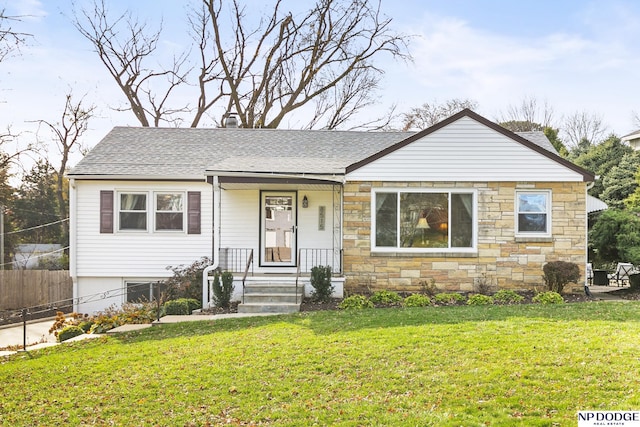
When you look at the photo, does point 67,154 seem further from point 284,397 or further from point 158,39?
point 284,397

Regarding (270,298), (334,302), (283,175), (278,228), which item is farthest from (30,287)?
(334,302)

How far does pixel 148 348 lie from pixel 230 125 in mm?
11337

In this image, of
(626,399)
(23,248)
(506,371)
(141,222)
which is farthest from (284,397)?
(23,248)

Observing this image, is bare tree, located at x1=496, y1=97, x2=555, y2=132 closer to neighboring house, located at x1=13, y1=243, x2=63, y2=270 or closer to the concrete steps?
the concrete steps

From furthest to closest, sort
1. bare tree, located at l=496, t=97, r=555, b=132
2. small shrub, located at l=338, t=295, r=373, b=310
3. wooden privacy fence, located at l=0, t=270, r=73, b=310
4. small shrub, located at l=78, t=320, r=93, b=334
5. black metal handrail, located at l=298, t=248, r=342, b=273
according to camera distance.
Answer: bare tree, located at l=496, t=97, r=555, b=132 < wooden privacy fence, located at l=0, t=270, r=73, b=310 < black metal handrail, located at l=298, t=248, r=342, b=273 < small shrub, located at l=338, t=295, r=373, b=310 < small shrub, located at l=78, t=320, r=93, b=334

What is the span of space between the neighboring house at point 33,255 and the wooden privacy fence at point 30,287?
219 centimetres

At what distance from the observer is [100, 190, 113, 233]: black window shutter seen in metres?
13.9

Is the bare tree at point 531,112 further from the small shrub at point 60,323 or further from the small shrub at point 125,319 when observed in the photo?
the small shrub at point 60,323

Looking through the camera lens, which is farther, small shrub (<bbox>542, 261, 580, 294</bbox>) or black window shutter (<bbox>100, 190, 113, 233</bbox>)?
black window shutter (<bbox>100, 190, 113, 233</bbox>)

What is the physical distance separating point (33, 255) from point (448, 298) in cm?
1751

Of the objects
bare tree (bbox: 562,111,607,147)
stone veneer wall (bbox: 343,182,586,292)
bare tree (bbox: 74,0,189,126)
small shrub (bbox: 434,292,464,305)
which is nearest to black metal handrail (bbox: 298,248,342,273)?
stone veneer wall (bbox: 343,182,586,292)

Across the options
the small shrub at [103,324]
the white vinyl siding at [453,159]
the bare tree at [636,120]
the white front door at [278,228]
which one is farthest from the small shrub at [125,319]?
the bare tree at [636,120]

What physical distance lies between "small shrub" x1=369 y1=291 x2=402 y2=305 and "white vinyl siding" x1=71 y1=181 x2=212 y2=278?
5.03 metres

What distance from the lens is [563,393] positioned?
16.9 feet
